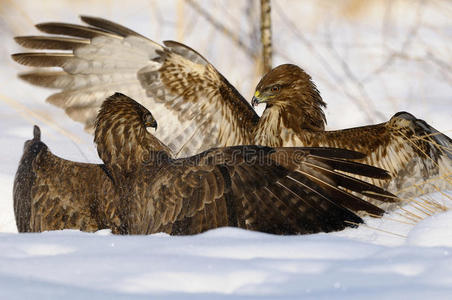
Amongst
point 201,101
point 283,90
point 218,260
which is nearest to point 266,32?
point 201,101

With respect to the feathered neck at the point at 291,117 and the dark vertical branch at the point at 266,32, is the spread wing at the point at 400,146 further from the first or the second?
the dark vertical branch at the point at 266,32

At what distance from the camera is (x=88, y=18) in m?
5.55

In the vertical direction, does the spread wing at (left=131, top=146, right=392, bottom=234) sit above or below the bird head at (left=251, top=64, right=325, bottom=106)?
below

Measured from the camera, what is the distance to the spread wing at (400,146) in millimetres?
4852

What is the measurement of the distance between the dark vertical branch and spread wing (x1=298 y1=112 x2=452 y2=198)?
292 cm

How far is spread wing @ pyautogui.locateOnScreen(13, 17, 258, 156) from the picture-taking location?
5422 mm

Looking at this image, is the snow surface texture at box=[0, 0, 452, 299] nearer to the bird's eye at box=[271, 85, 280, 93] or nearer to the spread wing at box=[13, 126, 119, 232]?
the spread wing at box=[13, 126, 119, 232]

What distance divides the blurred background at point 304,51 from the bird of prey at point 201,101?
117 centimetres

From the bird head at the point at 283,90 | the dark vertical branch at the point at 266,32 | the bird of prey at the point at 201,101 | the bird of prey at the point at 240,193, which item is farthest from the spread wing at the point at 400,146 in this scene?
the dark vertical branch at the point at 266,32

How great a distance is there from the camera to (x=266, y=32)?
774 centimetres

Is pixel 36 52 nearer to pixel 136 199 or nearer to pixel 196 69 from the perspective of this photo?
pixel 196 69

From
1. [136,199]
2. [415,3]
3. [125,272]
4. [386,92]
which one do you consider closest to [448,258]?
[125,272]

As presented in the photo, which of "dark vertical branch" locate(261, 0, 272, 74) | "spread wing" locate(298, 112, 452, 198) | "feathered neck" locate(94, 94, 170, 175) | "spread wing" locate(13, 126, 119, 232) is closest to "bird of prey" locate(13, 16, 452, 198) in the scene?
"spread wing" locate(298, 112, 452, 198)

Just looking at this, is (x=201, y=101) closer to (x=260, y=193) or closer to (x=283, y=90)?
(x=283, y=90)
